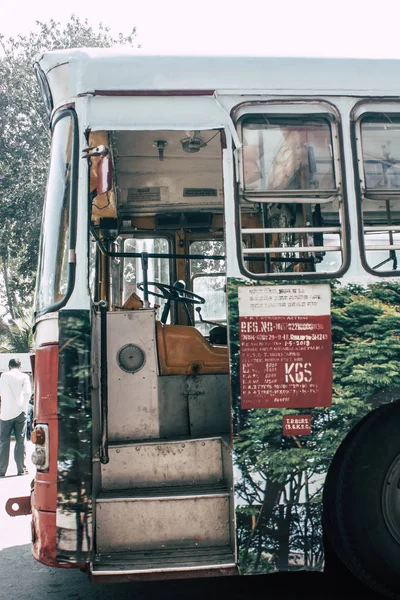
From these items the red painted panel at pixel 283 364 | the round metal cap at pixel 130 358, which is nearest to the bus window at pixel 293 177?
the red painted panel at pixel 283 364

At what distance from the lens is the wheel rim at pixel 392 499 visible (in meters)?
3.71

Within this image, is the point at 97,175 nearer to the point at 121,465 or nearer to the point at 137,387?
the point at 137,387

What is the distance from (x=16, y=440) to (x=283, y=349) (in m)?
7.44

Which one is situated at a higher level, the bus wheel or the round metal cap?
the round metal cap

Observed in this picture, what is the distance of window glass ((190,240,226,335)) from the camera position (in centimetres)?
595

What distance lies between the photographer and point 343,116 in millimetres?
3875

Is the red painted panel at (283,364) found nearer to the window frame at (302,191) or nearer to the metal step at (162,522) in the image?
the window frame at (302,191)

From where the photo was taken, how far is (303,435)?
3719 millimetres

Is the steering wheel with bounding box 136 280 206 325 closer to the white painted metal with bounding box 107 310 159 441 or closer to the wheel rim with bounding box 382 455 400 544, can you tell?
the white painted metal with bounding box 107 310 159 441

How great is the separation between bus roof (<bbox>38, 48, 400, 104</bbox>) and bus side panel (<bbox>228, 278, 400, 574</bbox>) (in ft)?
3.76

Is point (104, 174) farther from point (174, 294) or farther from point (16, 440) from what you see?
point (16, 440)

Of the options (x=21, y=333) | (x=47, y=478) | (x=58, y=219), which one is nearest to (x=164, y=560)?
(x=47, y=478)

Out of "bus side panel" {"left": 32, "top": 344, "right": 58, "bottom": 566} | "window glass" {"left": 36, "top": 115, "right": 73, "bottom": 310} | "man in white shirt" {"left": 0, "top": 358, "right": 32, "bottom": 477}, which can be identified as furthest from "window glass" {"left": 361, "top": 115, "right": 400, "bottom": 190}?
"man in white shirt" {"left": 0, "top": 358, "right": 32, "bottom": 477}

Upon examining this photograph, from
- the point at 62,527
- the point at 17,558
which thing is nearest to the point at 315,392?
the point at 62,527
